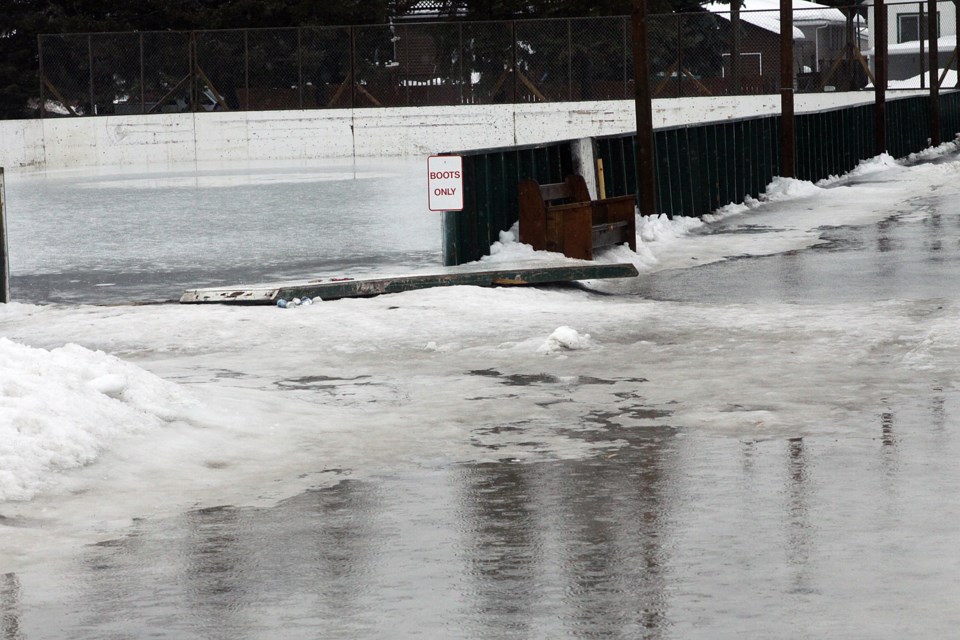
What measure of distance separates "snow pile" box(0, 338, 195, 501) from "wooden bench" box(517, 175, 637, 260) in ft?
26.6

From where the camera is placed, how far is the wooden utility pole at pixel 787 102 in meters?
29.4

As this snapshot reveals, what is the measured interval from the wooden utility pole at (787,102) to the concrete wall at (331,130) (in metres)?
17.2

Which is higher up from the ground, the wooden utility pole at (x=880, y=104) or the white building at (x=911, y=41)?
the white building at (x=911, y=41)

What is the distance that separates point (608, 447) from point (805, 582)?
2701mm

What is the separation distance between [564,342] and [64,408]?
4649 millimetres

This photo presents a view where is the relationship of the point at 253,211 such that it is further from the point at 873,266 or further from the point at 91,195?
the point at 873,266

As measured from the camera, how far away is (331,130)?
48719 millimetres

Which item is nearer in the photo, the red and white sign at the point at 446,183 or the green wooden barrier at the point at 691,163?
the red and white sign at the point at 446,183

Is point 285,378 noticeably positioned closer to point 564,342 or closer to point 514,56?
point 564,342

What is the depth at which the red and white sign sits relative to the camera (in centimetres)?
1619

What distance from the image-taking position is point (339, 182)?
36031 mm

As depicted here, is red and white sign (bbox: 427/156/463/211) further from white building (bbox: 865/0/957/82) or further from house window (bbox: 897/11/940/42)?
house window (bbox: 897/11/940/42)

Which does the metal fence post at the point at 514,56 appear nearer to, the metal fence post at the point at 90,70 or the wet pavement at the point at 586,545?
the metal fence post at the point at 90,70

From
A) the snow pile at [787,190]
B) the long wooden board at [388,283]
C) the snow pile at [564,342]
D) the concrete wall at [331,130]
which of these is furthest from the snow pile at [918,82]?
the snow pile at [564,342]
